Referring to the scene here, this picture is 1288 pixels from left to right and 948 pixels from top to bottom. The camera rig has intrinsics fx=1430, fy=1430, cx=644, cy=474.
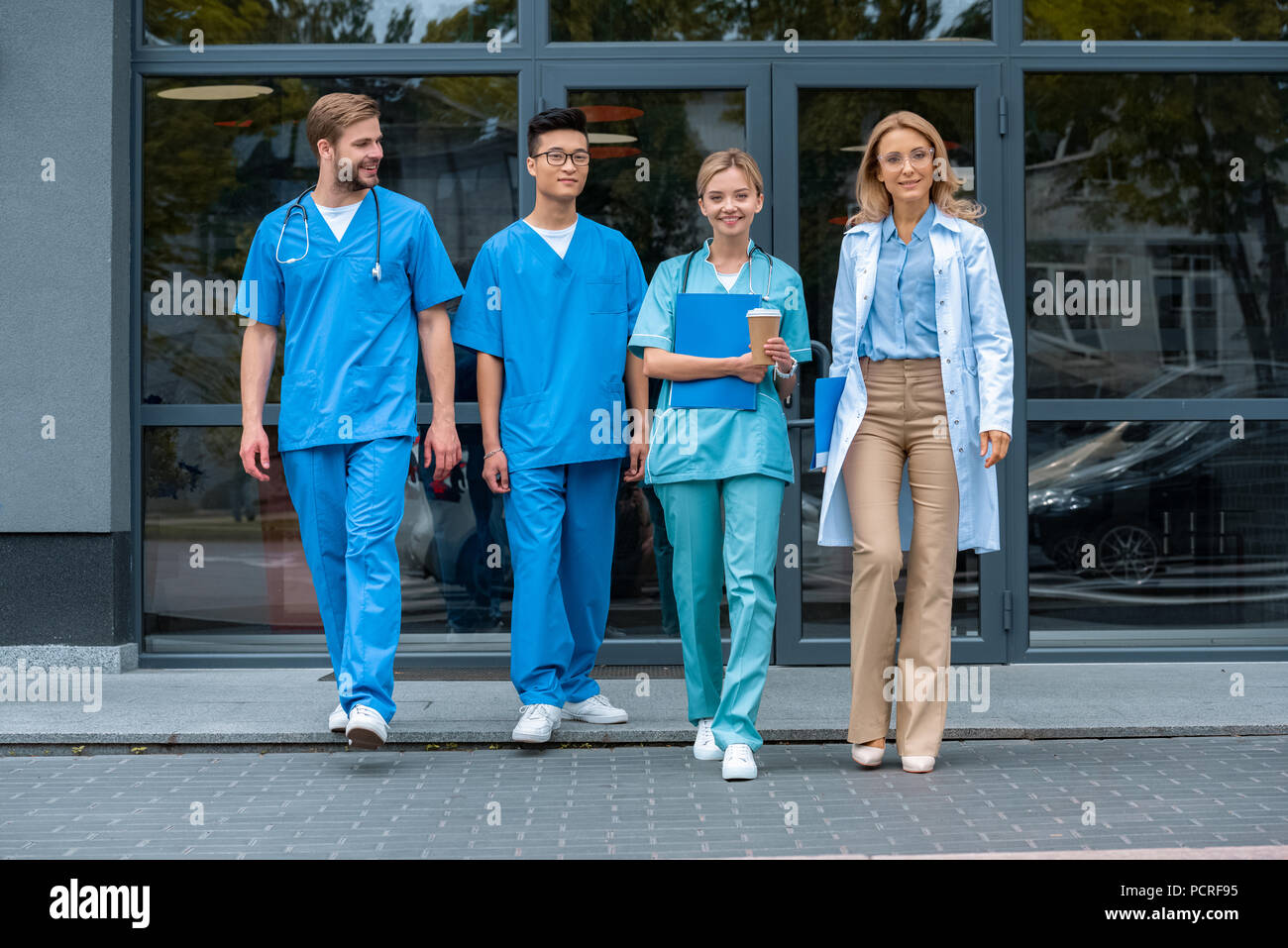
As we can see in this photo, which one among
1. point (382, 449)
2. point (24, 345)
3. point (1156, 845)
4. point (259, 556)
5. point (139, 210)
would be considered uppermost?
point (139, 210)

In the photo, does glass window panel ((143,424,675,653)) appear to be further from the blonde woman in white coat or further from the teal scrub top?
the blonde woman in white coat

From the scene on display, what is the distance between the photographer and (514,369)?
5.10 m

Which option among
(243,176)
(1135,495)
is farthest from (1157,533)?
(243,176)

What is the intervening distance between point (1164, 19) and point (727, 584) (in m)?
4.13

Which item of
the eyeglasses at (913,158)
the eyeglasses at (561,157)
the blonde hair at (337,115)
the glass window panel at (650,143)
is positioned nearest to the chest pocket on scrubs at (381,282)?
the blonde hair at (337,115)

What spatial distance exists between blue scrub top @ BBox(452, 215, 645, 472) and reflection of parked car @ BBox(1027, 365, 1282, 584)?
106 inches

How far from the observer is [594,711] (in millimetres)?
5332

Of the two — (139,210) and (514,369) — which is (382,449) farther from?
(139,210)

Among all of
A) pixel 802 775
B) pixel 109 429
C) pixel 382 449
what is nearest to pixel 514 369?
pixel 382 449

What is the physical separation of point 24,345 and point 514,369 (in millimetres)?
2835

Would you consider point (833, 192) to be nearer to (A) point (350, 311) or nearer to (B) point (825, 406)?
(B) point (825, 406)

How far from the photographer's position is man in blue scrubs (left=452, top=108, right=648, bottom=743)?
504 cm

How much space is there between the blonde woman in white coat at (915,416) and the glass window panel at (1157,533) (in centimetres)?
223

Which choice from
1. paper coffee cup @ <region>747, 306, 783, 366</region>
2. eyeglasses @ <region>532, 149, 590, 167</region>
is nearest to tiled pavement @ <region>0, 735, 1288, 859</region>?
paper coffee cup @ <region>747, 306, 783, 366</region>
